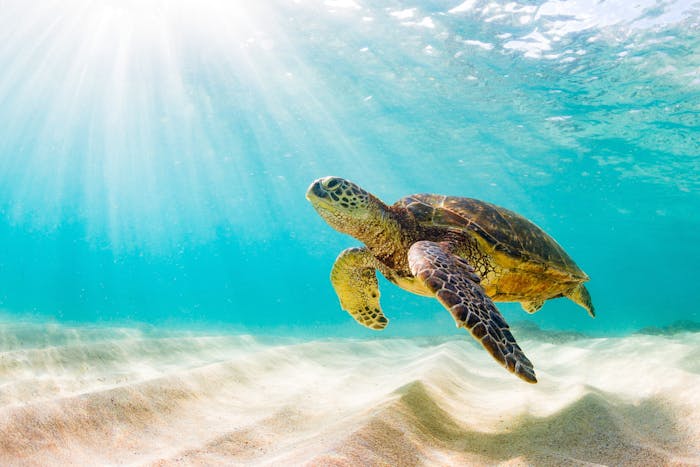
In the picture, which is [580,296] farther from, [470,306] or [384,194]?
[384,194]

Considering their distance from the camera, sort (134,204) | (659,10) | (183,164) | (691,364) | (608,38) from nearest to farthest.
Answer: (691,364) → (659,10) → (608,38) → (183,164) → (134,204)

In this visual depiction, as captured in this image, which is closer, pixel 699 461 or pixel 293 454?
pixel 699 461

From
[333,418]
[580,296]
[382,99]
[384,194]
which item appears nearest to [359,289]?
[333,418]

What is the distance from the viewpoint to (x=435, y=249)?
3172mm

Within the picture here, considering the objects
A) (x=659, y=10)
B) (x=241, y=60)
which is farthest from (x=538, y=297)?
(x=241, y=60)

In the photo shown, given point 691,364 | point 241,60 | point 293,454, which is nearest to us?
point 293,454

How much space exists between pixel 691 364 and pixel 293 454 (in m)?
4.99

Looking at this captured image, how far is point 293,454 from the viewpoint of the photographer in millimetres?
2049

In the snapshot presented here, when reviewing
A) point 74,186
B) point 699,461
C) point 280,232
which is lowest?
point 280,232

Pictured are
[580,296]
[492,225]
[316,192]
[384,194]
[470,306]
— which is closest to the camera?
[470,306]

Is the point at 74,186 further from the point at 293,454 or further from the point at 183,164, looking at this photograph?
the point at 293,454

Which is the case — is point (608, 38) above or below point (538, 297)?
above

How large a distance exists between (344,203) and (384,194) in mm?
38791

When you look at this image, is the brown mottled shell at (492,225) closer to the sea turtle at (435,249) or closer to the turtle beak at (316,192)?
the sea turtle at (435,249)
